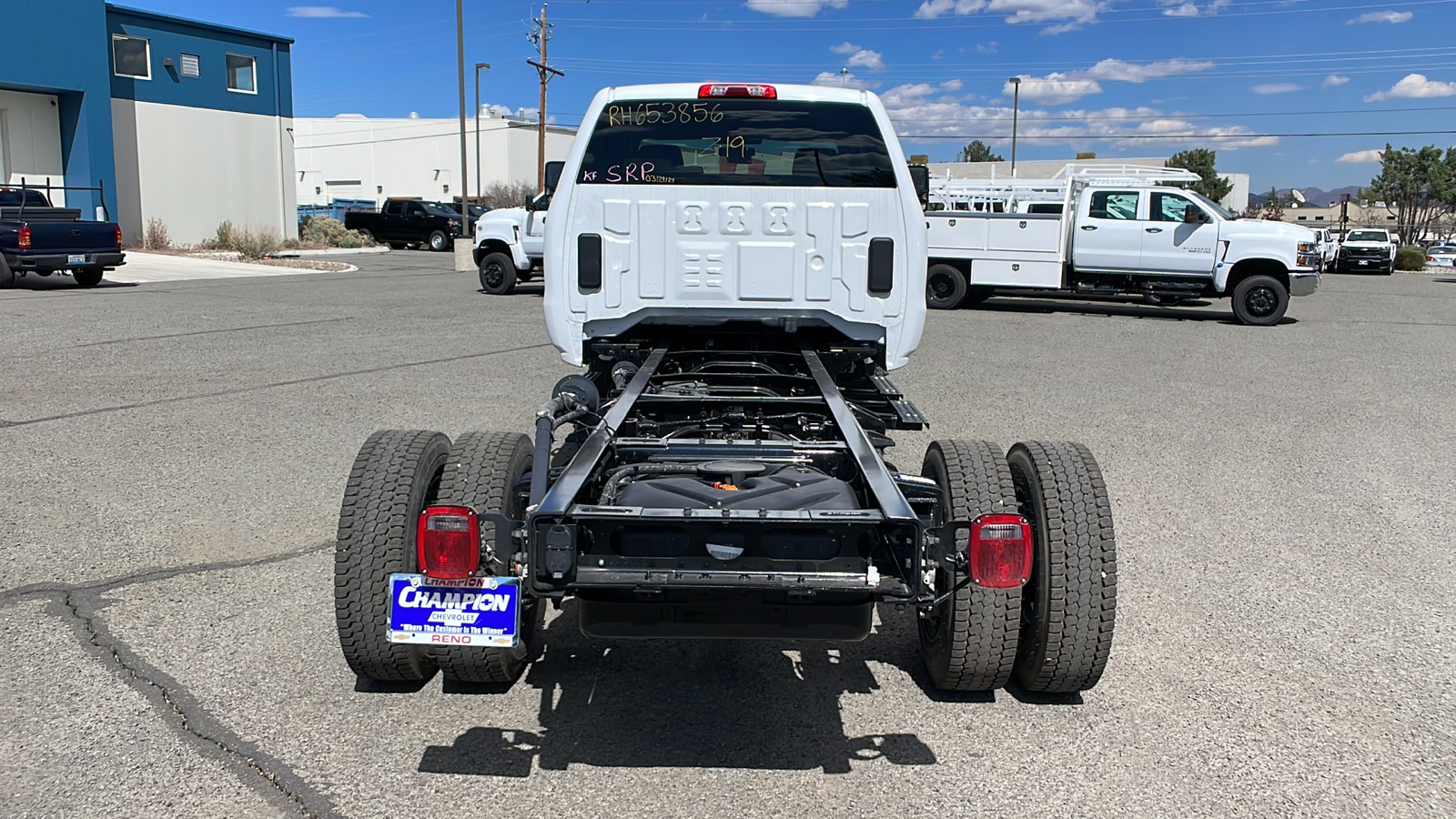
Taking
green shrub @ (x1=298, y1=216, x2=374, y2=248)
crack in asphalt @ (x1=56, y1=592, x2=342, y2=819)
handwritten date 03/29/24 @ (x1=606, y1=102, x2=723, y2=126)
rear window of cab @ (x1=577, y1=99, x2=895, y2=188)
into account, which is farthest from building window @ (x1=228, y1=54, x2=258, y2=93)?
crack in asphalt @ (x1=56, y1=592, x2=342, y2=819)

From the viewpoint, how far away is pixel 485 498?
3.54m

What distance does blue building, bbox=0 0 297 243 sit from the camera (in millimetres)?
26859

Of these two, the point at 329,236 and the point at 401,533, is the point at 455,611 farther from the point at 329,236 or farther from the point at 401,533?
the point at 329,236

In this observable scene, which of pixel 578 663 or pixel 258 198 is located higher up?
pixel 258 198

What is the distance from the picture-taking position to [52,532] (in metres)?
5.30

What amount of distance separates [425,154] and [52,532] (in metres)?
86.2

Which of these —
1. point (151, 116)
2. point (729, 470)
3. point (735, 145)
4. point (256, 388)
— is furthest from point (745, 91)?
point (151, 116)

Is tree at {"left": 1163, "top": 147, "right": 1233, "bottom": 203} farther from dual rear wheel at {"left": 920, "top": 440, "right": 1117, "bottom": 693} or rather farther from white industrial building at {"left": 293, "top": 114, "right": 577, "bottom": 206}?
dual rear wheel at {"left": 920, "top": 440, "right": 1117, "bottom": 693}

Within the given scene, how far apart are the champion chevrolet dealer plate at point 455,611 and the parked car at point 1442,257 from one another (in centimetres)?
4363

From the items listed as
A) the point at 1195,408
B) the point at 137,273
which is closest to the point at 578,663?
the point at 1195,408

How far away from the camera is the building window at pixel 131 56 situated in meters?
30.5

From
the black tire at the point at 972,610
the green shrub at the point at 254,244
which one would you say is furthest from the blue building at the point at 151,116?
the black tire at the point at 972,610

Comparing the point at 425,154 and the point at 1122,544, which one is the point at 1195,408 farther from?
the point at 425,154

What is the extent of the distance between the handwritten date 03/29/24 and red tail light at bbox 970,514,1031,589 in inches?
132
